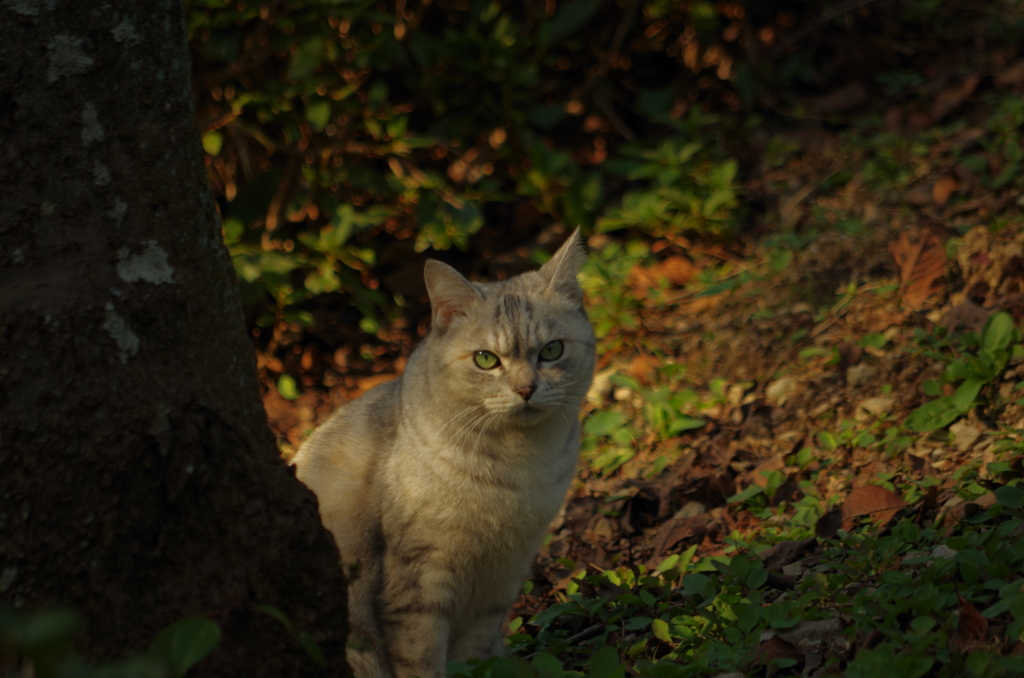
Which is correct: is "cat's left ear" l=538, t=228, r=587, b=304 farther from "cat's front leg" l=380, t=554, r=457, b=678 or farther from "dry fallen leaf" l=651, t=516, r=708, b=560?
"cat's front leg" l=380, t=554, r=457, b=678

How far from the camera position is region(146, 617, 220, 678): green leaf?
1.50 metres

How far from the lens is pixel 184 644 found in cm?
153

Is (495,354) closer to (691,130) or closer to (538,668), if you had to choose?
(538,668)

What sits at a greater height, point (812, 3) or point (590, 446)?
point (812, 3)

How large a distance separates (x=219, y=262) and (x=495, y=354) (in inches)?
50.5

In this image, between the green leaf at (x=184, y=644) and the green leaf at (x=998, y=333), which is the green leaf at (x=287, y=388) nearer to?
the green leaf at (x=998, y=333)

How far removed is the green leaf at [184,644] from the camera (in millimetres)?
1503

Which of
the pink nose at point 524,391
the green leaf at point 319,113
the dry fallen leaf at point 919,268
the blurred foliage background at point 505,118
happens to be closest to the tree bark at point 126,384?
the pink nose at point 524,391

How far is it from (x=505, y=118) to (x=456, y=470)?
13.5 feet

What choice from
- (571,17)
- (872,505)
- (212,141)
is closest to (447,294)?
(872,505)

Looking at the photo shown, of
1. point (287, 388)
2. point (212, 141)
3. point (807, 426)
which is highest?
point (212, 141)

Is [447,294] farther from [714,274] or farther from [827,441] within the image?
[714,274]

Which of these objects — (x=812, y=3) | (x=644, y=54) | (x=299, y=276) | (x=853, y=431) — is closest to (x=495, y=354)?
(x=853, y=431)

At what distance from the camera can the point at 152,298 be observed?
210 centimetres
